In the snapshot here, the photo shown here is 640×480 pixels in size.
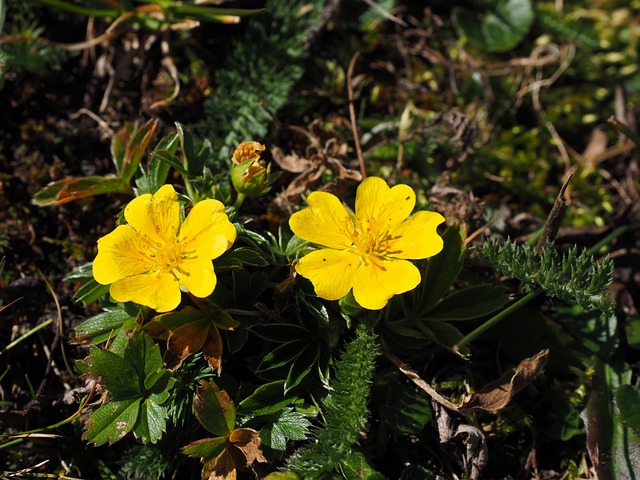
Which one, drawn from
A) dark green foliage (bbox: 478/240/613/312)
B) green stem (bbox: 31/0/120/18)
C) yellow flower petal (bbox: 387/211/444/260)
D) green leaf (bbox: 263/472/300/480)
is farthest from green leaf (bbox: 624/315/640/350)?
green stem (bbox: 31/0/120/18)

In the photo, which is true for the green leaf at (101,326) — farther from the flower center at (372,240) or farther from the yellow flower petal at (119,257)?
the flower center at (372,240)

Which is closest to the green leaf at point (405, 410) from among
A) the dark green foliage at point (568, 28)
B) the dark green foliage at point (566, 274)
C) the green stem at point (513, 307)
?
the green stem at point (513, 307)

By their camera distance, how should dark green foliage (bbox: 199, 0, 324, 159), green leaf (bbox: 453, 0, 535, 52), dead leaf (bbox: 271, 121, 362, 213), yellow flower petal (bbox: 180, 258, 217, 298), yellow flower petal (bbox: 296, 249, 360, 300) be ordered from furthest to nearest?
green leaf (bbox: 453, 0, 535, 52) < dark green foliage (bbox: 199, 0, 324, 159) < dead leaf (bbox: 271, 121, 362, 213) < yellow flower petal (bbox: 296, 249, 360, 300) < yellow flower petal (bbox: 180, 258, 217, 298)

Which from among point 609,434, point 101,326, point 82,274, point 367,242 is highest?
point 367,242

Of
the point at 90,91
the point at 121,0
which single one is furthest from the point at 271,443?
the point at 121,0

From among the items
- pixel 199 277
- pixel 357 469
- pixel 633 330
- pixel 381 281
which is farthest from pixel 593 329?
pixel 199 277

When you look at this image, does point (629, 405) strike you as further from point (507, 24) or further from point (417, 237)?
point (507, 24)

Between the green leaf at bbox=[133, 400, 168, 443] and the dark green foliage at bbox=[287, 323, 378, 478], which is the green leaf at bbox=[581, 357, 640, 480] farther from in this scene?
the green leaf at bbox=[133, 400, 168, 443]
